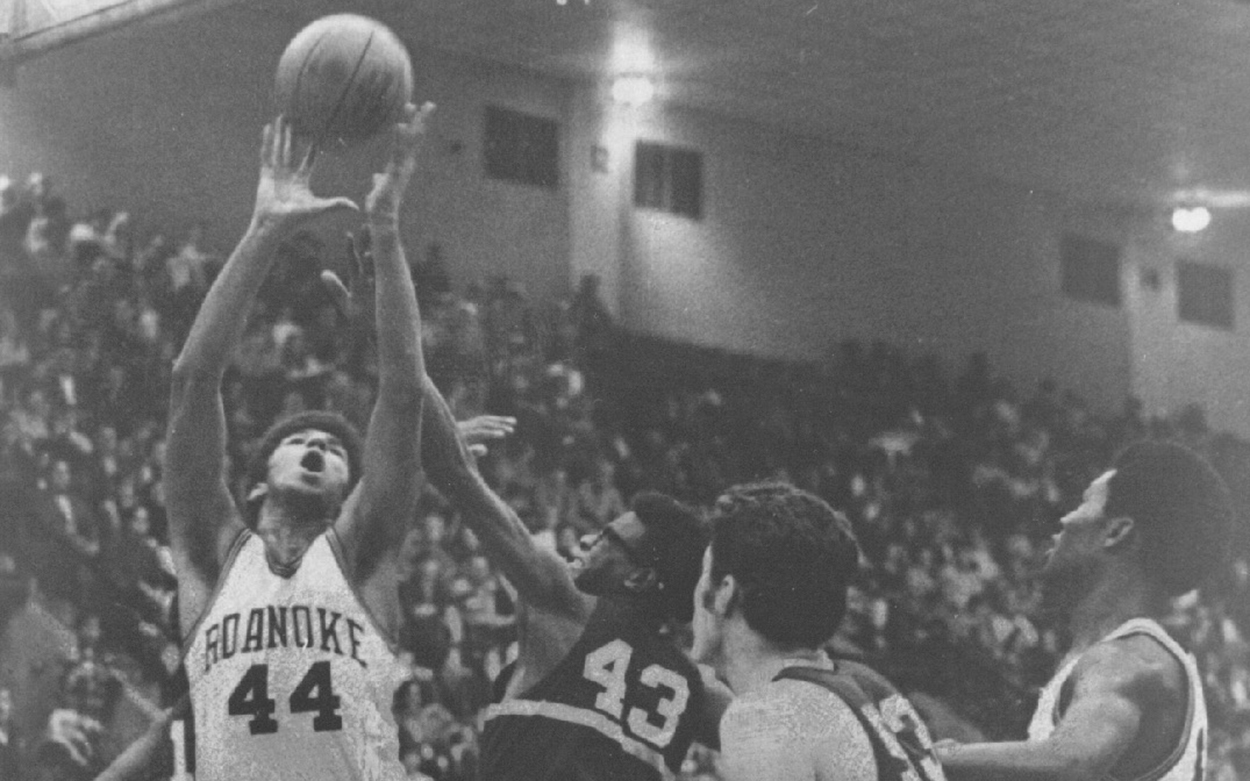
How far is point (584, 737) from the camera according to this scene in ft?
13.1

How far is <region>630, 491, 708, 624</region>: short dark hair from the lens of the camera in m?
4.08

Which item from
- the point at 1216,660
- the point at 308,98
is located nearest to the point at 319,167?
the point at 308,98

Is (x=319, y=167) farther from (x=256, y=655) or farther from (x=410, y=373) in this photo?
(x=256, y=655)

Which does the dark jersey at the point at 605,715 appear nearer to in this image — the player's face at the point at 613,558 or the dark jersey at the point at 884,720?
the player's face at the point at 613,558

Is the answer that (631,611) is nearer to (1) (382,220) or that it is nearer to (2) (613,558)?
(2) (613,558)

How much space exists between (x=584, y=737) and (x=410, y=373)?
39.3 inches

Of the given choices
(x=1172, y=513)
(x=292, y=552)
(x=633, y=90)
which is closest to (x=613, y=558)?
(x=292, y=552)

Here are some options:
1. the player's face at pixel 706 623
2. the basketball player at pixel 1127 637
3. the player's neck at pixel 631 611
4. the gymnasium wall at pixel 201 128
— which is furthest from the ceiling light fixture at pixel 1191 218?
the player's face at pixel 706 623

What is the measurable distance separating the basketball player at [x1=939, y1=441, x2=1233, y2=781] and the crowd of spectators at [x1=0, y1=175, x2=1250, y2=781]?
2.67m

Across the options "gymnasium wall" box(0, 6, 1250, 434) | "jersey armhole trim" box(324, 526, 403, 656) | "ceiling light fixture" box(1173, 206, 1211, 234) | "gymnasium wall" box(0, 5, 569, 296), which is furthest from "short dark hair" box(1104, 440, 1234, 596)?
"ceiling light fixture" box(1173, 206, 1211, 234)

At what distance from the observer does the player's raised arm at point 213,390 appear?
418cm

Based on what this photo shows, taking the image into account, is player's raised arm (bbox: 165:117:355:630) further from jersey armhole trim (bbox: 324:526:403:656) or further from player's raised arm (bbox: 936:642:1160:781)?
player's raised arm (bbox: 936:642:1160:781)

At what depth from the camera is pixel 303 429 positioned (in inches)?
175

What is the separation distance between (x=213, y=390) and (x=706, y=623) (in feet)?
5.34
